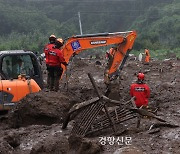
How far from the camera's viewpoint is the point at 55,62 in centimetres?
1248

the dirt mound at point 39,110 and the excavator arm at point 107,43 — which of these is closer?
the dirt mound at point 39,110

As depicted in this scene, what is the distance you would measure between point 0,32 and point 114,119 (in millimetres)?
71695

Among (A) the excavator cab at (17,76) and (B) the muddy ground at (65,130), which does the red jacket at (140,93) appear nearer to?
(B) the muddy ground at (65,130)

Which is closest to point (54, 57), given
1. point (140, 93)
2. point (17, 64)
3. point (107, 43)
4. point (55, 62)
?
point (55, 62)

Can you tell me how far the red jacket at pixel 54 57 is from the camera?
40.4 ft

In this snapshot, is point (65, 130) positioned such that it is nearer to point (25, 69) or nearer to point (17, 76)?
point (17, 76)

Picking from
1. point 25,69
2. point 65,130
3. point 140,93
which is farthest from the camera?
point 25,69

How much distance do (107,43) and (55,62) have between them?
7.80 ft

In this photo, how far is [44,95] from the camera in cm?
1057

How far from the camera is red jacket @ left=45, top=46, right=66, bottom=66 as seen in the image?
12320mm

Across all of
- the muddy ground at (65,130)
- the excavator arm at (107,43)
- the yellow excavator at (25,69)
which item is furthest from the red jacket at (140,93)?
the excavator arm at (107,43)

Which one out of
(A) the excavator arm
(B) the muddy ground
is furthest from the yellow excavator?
(B) the muddy ground

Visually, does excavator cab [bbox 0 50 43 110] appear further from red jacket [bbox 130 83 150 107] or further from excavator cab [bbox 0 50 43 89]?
red jacket [bbox 130 83 150 107]

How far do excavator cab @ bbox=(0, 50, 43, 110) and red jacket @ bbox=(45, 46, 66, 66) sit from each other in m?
0.62
